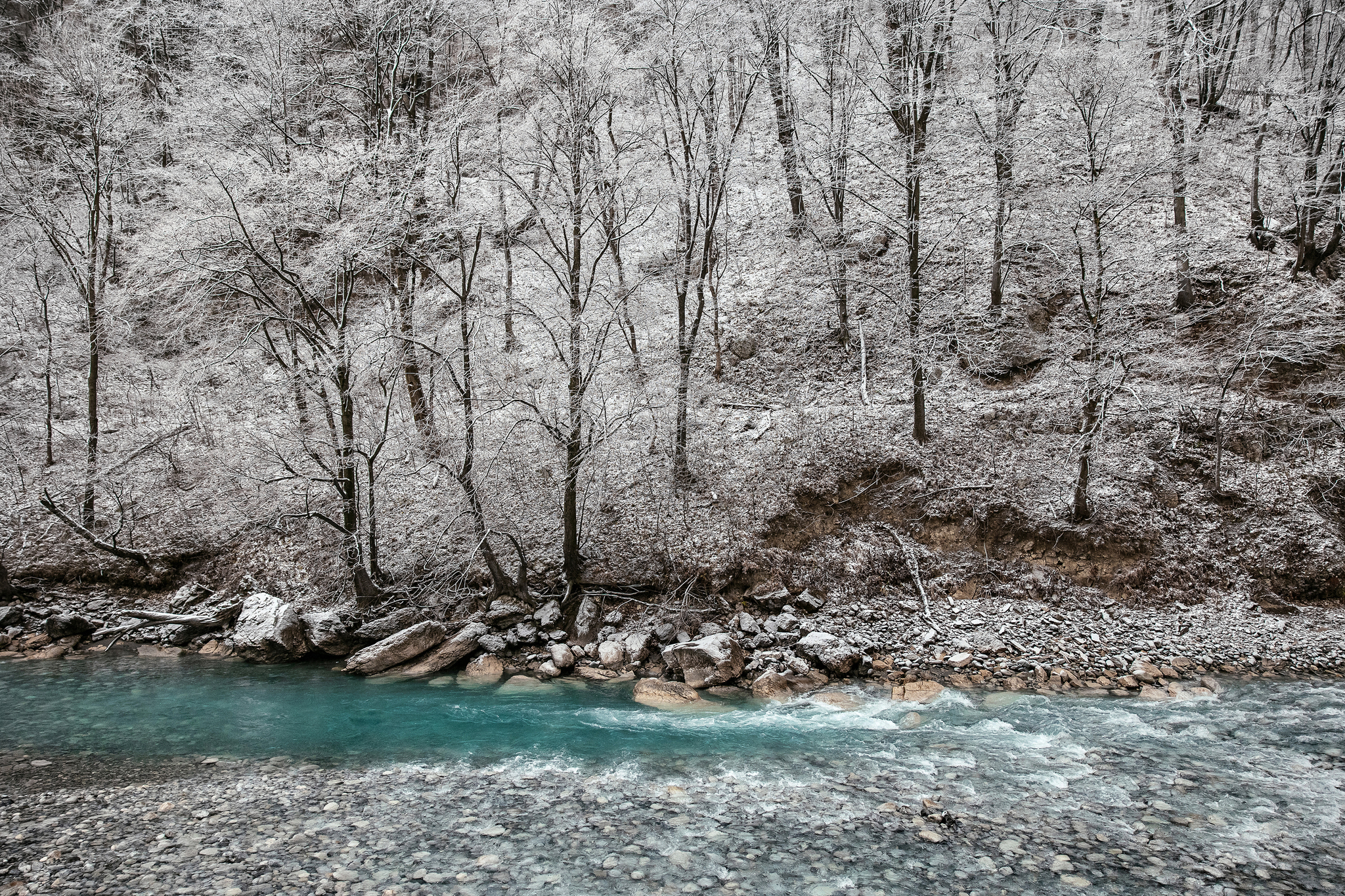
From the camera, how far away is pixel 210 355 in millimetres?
13156

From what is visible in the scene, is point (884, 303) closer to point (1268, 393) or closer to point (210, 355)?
point (1268, 393)

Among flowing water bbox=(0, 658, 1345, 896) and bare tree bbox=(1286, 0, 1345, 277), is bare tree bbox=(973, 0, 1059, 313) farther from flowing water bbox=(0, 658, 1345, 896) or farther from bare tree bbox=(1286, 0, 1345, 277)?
flowing water bbox=(0, 658, 1345, 896)

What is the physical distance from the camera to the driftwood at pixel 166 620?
10578mm

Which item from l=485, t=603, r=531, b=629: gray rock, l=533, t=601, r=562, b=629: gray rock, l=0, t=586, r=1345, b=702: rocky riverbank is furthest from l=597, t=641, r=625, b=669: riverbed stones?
l=485, t=603, r=531, b=629: gray rock

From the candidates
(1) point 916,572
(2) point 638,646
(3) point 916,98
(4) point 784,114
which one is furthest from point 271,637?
(4) point 784,114

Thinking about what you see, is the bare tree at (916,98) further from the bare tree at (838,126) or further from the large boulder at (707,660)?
the large boulder at (707,660)

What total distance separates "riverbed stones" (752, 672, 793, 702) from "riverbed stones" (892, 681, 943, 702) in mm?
1352

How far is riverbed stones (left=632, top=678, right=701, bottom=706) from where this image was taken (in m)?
8.10

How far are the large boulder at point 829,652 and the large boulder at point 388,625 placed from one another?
20.5ft

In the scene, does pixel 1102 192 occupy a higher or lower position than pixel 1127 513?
higher

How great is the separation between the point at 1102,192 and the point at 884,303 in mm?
5665

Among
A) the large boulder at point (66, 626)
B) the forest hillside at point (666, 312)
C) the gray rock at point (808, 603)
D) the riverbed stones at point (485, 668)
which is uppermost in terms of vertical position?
the forest hillside at point (666, 312)

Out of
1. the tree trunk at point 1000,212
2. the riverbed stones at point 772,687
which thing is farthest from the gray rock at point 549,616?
the tree trunk at point 1000,212

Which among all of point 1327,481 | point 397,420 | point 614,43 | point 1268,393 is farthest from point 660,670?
point 614,43
